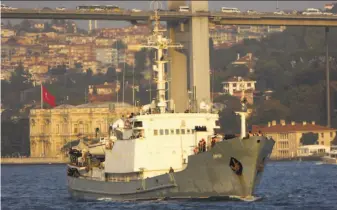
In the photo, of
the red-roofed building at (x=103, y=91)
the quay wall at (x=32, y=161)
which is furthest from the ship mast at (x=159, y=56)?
the red-roofed building at (x=103, y=91)

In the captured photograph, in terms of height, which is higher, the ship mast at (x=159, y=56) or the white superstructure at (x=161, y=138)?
the ship mast at (x=159, y=56)

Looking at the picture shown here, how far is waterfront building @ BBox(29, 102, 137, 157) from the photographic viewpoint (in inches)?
5443

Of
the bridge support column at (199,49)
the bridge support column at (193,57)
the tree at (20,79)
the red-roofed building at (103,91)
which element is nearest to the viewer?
the bridge support column at (199,49)

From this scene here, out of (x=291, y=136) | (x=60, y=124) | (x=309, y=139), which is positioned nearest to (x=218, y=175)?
(x=309, y=139)

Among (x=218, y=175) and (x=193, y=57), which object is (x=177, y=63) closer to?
(x=193, y=57)

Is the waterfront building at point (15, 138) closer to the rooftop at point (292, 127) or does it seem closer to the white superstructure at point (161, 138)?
the rooftop at point (292, 127)

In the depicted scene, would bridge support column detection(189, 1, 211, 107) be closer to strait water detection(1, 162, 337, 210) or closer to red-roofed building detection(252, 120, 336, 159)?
red-roofed building detection(252, 120, 336, 159)

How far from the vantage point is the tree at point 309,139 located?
127 metres

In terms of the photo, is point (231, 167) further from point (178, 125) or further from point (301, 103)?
point (301, 103)

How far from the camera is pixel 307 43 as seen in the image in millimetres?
177125

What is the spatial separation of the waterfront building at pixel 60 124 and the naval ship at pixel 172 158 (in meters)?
83.0

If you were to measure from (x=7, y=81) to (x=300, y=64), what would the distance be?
4171 cm

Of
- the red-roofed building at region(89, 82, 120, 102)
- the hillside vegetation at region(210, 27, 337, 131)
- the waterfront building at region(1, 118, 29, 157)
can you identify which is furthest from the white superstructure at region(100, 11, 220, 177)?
the red-roofed building at region(89, 82, 120, 102)

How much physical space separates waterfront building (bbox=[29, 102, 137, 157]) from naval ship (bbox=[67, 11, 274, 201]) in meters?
83.0
